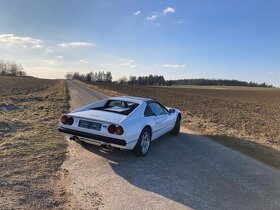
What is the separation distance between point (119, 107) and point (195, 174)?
2830 millimetres

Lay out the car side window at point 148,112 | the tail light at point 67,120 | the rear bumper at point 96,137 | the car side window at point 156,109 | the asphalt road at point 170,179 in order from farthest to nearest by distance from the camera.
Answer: the car side window at point 156,109, the car side window at point 148,112, the tail light at point 67,120, the rear bumper at point 96,137, the asphalt road at point 170,179

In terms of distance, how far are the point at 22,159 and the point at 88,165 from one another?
1.36 metres

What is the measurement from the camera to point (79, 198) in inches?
188

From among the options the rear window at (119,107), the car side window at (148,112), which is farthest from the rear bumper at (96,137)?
the car side window at (148,112)

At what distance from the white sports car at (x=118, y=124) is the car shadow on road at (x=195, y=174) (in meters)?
0.46

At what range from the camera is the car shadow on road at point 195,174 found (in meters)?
5.18

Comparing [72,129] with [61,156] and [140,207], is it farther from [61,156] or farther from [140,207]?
[140,207]

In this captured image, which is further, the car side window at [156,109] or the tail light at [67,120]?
the car side window at [156,109]

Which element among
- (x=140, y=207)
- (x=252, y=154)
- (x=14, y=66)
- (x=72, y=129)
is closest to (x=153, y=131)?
(x=72, y=129)

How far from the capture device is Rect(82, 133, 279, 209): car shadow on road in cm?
518

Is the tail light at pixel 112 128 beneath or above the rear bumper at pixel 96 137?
above

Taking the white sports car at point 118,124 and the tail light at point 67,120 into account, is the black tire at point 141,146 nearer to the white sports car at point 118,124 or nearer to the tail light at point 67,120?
the white sports car at point 118,124

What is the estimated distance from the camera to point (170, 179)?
19.4 ft

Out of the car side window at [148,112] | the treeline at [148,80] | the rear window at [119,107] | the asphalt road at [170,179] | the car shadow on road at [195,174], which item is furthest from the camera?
the treeline at [148,80]
